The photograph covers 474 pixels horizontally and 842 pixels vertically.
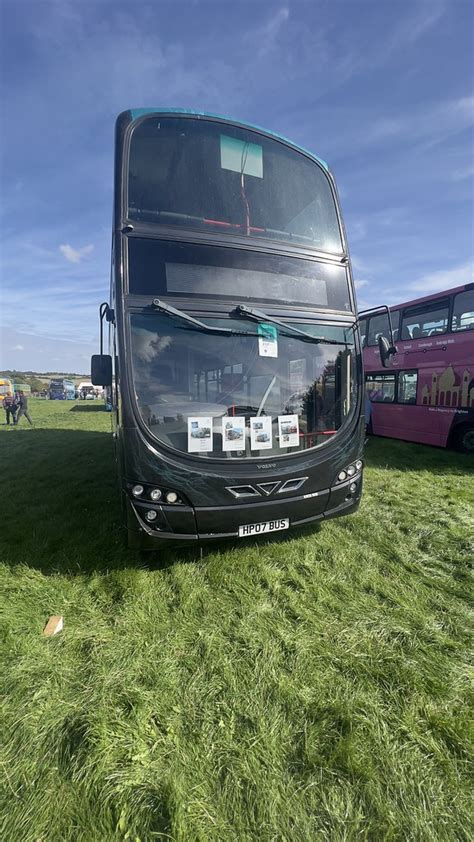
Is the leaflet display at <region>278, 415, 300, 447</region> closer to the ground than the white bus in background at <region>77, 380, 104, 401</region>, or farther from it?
closer to the ground

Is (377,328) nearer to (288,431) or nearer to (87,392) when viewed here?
(288,431)

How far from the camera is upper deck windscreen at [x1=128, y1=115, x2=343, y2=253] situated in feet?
10.9

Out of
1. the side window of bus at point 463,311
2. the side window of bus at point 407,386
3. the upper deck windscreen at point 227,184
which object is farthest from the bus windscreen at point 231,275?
the side window of bus at point 407,386

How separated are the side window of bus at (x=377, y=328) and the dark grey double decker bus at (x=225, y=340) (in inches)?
332

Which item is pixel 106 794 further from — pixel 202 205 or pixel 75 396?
pixel 75 396

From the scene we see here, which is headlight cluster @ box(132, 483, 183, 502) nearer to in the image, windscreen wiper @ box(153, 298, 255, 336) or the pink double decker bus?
windscreen wiper @ box(153, 298, 255, 336)

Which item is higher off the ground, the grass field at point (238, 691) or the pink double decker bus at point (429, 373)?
the pink double decker bus at point (429, 373)

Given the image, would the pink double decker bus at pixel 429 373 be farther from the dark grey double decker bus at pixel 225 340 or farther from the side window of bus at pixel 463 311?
the dark grey double decker bus at pixel 225 340

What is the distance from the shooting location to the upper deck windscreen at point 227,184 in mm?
3334

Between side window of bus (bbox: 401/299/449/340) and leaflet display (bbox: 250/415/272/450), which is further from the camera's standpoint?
side window of bus (bbox: 401/299/449/340)

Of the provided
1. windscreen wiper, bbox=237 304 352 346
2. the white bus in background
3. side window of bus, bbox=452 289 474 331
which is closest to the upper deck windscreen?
windscreen wiper, bbox=237 304 352 346

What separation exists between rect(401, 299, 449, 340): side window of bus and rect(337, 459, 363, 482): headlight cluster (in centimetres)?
781

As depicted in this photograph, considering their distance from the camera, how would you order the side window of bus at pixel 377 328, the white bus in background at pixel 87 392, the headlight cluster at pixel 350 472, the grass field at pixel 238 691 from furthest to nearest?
the white bus in background at pixel 87 392
the side window of bus at pixel 377 328
the headlight cluster at pixel 350 472
the grass field at pixel 238 691

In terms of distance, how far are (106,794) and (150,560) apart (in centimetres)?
204
